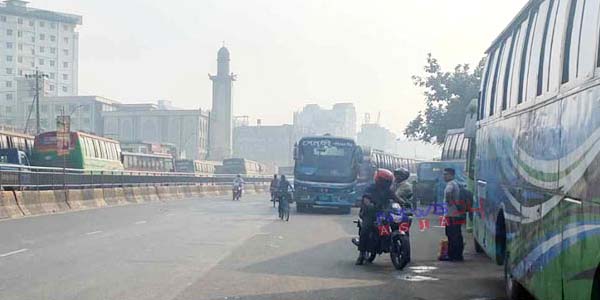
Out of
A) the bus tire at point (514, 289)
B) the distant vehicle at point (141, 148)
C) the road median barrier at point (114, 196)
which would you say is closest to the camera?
the bus tire at point (514, 289)

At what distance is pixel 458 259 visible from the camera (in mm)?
12664

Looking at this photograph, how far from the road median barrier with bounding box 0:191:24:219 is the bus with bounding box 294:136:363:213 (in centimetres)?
1049

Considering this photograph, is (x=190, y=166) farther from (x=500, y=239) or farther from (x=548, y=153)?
(x=548, y=153)

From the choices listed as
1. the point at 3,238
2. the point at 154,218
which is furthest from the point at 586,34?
the point at 154,218

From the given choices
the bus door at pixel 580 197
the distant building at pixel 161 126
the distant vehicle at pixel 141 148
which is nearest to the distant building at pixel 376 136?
the distant building at pixel 161 126

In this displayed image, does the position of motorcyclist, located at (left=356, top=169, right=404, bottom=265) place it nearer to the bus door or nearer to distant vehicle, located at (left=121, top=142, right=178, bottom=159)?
the bus door

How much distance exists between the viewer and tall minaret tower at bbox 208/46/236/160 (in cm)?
11525

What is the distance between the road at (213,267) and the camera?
28.3 ft

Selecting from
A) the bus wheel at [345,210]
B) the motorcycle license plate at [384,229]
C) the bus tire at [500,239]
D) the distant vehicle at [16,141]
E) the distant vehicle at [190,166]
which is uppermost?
the distant vehicle at [16,141]

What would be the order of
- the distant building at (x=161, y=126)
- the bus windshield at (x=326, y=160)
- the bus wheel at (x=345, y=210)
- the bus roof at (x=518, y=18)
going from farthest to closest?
1. the distant building at (x=161, y=126)
2. the bus wheel at (x=345, y=210)
3. the bus windshield at (x=326, y=160)
4. the bus roof at (x=518, y=18)

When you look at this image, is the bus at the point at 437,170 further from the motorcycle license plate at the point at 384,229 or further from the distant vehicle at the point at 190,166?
the distant vehicle at the point at 190,166

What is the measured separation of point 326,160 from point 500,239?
1840cm

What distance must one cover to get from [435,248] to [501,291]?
219 inches

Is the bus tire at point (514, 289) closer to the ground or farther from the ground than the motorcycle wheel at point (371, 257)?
farther from the ground
